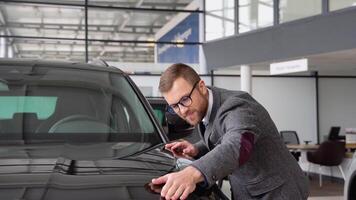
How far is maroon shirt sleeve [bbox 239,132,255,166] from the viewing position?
A: 6.31 ft

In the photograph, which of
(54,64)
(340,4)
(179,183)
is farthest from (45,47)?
(179,183)

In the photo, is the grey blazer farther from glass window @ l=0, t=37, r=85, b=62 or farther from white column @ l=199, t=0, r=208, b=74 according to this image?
white column @ l=199, t=0, r=208, b=74

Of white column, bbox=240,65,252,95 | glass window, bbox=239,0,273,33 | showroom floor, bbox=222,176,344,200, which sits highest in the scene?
glass window, bbox=239,0,273,33

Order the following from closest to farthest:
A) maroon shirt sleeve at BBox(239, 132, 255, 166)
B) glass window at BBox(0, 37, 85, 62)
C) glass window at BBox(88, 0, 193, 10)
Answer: maroon shirt sleeve at BBox(239, 132, 255, 166) → glass window at BBox(0, 37, 85, 62) → glass window at BBox(88, 0, 193, 10)

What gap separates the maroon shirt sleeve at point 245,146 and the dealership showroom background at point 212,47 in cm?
1089

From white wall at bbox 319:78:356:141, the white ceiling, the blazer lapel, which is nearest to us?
the blazer lapel

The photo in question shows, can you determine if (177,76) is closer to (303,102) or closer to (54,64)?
(54,64)

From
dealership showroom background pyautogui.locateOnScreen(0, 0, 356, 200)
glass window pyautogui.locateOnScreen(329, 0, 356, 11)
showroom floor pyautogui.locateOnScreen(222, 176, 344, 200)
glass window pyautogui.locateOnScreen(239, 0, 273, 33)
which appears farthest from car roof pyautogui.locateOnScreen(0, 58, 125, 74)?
glass window pyautogui.locateOnScreen(239, 0, 273, 33)

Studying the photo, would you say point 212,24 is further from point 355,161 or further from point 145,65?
point 355,161

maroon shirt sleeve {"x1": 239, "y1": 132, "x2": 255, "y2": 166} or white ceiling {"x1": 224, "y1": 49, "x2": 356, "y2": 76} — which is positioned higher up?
white ceiling {"x1": 224, "y1": 49, "x2": 356, "y2": 76}

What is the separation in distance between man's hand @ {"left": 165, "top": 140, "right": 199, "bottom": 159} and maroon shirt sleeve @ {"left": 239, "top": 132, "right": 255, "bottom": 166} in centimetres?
51

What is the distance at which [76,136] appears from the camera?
2.56 meters

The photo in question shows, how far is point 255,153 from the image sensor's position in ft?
7.06

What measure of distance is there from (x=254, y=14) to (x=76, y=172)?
13.6 metres
